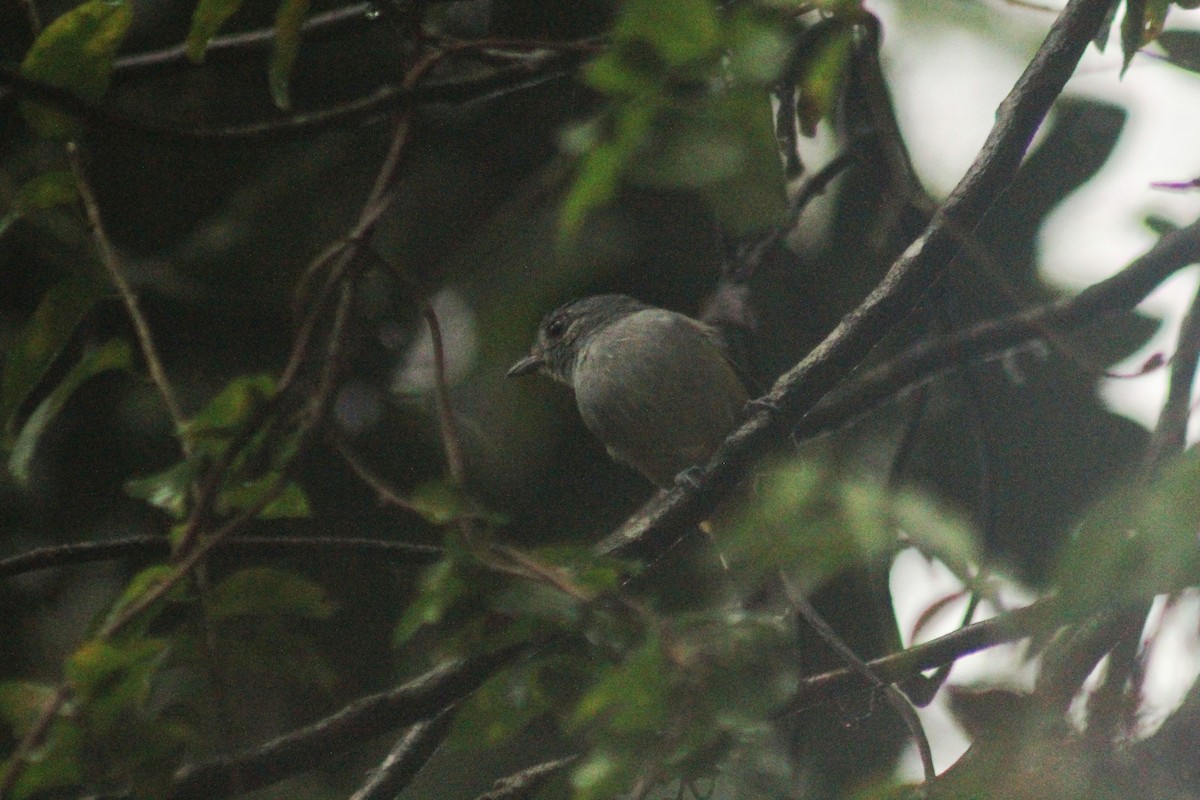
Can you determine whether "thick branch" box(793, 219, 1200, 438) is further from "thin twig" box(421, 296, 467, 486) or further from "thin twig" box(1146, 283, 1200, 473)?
"thin twig" box(421, 296, 467, 486)

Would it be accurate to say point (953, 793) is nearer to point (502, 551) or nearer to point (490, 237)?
point (502, 551)

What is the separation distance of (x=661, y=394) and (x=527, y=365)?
55 centimetres

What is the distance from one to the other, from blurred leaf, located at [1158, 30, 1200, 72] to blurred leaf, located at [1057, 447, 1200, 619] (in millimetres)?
2100

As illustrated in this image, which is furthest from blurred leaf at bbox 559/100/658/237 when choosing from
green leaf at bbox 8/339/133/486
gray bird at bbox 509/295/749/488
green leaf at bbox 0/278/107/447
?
gray bird at bbox 509/295/749/488

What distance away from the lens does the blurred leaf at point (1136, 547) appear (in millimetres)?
1260

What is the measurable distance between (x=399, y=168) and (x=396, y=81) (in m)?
1.66

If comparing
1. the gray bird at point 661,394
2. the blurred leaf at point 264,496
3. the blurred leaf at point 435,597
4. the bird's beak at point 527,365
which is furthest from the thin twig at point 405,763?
the bird's beak at point 527,365

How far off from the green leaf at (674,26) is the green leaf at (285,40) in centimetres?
98

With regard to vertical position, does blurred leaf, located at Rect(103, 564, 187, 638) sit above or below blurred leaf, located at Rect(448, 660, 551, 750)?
above

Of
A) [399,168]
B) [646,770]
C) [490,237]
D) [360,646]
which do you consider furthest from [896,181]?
[360,646]

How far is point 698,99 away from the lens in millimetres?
1763

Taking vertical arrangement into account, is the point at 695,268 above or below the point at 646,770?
below

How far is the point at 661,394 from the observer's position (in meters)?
4.20

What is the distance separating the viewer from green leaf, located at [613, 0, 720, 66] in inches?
61.2
